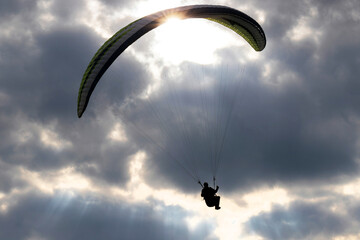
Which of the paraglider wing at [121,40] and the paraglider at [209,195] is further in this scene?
the paraglider at [209,195]

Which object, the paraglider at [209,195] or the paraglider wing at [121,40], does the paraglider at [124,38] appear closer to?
the paraglider wing at [121,40]

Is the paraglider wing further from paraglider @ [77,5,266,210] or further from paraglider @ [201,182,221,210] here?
paraglider @ [201,182,221,210]

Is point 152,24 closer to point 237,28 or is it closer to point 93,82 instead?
point 93,82

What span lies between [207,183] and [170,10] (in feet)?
38.1

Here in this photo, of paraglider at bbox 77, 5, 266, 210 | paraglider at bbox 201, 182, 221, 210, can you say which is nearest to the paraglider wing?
paraglider at bbox 77, 5, 266, 210

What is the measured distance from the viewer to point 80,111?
70.9ft

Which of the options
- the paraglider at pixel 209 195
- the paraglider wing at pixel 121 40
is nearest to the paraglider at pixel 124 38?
the paraglider wing at pixel 121 40

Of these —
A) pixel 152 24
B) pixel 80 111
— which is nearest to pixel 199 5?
pixel 152 24

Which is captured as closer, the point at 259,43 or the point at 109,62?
the point at 109,62

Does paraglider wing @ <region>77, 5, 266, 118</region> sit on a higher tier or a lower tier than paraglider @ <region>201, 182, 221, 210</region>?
higher

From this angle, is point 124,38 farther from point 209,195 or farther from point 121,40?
point 209,195

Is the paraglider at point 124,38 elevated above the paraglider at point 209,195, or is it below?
above

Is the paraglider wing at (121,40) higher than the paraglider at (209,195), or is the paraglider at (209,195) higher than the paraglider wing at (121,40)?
the paraglider wing at (121,40)

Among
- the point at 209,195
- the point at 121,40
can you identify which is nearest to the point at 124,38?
the point at 121,40
